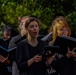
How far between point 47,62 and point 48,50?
245 millimetres

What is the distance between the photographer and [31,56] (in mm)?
6301

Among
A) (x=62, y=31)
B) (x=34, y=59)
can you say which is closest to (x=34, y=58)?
(x=34, y=59)

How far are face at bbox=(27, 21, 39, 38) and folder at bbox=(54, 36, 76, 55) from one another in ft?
1.11

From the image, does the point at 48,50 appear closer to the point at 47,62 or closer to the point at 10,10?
the point at 47,62

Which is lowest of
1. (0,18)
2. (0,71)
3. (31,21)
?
(0,18)

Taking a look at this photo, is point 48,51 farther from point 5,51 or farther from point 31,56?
point 5,51

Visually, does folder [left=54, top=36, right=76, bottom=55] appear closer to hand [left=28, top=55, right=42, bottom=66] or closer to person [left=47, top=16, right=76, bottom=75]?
person [left=47, top=16, right=76, bottom=75]

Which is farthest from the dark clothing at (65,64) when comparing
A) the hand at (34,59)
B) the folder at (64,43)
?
the hand at (34,59)

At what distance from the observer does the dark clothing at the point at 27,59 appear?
6.24 metres

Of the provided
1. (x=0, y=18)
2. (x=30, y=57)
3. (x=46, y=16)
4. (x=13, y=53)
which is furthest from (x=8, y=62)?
(x=0, y=18)

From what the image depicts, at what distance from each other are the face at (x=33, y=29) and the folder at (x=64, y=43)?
34cm

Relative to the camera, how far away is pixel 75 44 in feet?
21.3

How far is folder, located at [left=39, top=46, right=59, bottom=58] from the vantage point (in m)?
6.16

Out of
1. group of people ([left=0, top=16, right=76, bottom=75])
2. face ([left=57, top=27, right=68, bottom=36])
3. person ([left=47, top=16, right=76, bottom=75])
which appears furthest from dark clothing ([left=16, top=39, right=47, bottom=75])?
face ([left=57, top=27, right=68, bottom=36])
